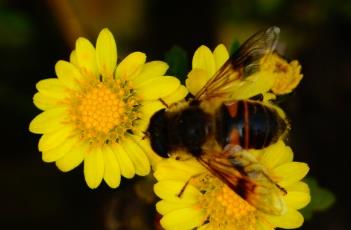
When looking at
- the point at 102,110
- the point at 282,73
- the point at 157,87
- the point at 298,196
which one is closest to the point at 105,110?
the point at 102,110

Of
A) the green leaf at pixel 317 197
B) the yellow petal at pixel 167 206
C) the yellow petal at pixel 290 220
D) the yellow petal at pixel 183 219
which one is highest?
the yellow petal at pixel 167 206

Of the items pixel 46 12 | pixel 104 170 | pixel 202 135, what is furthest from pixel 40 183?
pixel 202 135

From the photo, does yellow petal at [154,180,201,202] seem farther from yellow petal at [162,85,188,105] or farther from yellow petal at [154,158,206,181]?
yellow petal at [162,85,188,105]

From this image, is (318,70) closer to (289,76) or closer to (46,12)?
(289,76)

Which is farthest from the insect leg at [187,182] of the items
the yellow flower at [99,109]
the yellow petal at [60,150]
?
the yellow petal at [60,150]

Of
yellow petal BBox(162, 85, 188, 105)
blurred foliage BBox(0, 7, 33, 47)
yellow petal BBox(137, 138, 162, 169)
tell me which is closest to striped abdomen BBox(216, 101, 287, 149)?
yellow petal BBox(162, 85, 188, 105)

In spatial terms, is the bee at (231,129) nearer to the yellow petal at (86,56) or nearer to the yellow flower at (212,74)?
the yellow flower at (212,74)

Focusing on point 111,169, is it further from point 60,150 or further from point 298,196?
point 298,196
